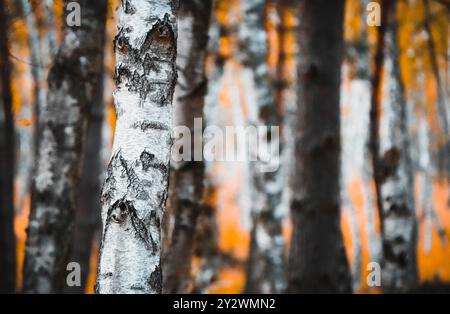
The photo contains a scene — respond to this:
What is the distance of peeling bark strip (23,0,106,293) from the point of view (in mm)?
4496

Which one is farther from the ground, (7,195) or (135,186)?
(7,195)

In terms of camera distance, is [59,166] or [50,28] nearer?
[59,166]

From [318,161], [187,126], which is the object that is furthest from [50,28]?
[318,161]

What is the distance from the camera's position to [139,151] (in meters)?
2.42

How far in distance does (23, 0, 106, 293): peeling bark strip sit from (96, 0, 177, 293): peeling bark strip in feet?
7.10

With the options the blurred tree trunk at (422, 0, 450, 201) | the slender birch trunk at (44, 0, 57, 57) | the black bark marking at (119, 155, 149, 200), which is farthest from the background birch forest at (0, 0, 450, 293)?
the blurred tree trunk at (422, 0, 450, 201)

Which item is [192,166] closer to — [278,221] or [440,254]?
[278,221]

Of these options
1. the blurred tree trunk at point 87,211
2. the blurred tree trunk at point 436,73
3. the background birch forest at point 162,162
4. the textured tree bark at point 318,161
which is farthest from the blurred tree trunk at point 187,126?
the blurred tree trunk at point 436,73

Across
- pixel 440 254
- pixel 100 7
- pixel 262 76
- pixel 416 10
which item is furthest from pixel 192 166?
pixel 440 254

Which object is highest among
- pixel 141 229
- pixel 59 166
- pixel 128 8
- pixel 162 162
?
pixel 128 8

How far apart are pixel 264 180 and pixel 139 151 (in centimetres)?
527

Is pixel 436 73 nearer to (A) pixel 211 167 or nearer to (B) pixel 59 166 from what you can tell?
(A) pixel 211 167

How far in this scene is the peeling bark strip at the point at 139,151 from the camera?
7.76 ft

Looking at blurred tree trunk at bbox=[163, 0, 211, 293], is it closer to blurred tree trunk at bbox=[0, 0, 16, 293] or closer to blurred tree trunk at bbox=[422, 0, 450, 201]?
blurred tree trunk at bbox=[0, 0, 16, 293]
